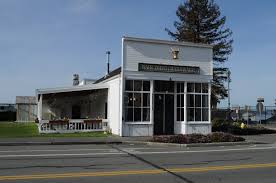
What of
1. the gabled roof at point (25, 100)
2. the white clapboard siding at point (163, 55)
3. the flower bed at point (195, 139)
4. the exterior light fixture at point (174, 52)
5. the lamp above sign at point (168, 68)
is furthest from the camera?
the gabled roof at point (25, 100)

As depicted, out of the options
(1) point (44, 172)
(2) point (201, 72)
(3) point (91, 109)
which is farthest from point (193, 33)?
(1) point (44, 172)

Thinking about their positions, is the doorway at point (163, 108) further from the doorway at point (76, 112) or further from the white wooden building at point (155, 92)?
the doorway at point (76, 112)

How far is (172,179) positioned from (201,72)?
18.3 metres

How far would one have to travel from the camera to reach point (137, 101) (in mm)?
26797

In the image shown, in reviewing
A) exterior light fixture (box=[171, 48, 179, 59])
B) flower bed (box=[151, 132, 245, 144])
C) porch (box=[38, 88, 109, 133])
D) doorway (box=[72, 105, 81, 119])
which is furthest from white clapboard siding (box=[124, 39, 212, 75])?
doorway (box=[72, 105, 81, 119])

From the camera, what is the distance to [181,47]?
28031 millimetres

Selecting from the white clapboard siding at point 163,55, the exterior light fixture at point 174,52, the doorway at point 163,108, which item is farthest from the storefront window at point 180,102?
the exterior light fixture at point 174,52

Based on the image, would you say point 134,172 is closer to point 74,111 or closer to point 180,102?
point 180,102

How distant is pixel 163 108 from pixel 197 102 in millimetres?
2377

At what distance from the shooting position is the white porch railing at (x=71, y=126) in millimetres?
28048

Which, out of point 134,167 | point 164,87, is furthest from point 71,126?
point 134,167

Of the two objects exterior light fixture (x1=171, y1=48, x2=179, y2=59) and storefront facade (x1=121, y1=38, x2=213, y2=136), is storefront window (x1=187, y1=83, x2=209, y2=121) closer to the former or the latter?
storefront facade (x1=121, y1=38, x2=213, y2=136)

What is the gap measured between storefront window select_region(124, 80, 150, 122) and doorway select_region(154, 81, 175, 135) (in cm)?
83

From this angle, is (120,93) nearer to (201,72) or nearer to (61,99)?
(201,72)
